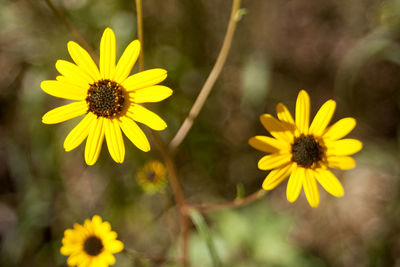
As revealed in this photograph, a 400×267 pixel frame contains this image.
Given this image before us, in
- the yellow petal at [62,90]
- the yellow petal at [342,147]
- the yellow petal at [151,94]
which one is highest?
the yellow petal at [62,90]

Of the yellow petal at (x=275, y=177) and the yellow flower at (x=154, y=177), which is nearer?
the yellow petal at (x=275, y=177)

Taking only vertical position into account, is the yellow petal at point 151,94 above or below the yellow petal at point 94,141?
above

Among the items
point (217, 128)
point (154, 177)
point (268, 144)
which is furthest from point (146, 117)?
point (217, 128)

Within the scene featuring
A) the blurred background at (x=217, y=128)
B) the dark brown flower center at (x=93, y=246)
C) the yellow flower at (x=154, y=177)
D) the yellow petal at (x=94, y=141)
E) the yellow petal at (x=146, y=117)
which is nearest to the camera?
the yellow petal at (x=146, y=117)

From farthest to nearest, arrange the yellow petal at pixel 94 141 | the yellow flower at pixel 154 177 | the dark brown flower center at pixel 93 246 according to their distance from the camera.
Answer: the yellow flower at pixel 154 177 → the dark brown flower center at pixel 93 246 → the yellow petal at pixel 94 141

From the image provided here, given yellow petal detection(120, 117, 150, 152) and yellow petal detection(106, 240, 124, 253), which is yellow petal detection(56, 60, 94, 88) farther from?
yellow petal detection(106, 240, 124, 253)

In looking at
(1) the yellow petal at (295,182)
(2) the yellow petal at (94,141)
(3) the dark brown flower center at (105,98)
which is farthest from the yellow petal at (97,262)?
(1) the yellow petal at (295,182)

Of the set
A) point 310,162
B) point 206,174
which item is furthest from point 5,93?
point 310,162

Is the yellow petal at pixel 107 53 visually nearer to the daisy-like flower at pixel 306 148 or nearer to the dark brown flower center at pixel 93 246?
the daisy-like flower at pixel 306 148
